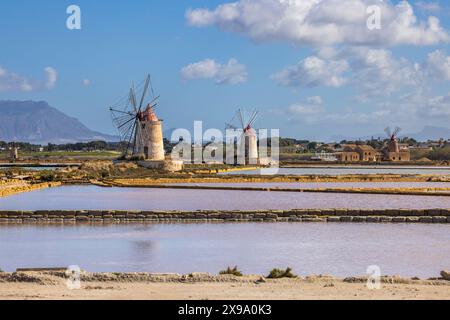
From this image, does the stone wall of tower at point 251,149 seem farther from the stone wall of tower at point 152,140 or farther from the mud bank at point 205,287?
the mud bank at point 205,287

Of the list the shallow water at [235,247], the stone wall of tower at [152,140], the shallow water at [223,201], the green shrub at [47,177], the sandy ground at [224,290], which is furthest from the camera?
the stone wall of tower at [152,140]

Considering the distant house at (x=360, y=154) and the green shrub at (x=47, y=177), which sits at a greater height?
the distant house at (x=360, y=154)

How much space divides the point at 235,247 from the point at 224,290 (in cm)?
425

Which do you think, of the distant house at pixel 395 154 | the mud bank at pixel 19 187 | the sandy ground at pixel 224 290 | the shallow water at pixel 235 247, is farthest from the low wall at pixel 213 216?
the distant house at pixel 395 154

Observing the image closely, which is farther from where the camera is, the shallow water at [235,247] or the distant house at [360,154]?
the distant house at [360,154]

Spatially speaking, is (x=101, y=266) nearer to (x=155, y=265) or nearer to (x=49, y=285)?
(x=155, y=265)

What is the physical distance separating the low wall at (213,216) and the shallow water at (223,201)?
2701mm

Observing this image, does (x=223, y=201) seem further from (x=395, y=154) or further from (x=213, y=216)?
(x=395, y=154)

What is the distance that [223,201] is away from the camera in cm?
2097

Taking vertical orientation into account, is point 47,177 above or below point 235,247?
above

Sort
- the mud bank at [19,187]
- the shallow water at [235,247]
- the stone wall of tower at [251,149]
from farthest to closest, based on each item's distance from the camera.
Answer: the stone wall of tower at [251,149] < the mud bank at [19,187] < the shallow water at [235,247]

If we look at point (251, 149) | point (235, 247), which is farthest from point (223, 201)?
point (251, 149)

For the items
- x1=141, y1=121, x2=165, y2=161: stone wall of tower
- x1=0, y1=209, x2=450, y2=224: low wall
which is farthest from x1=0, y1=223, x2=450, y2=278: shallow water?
x1=141, y1=121, x2=165, y2=161: stone wall of tower

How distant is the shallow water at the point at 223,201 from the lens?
18.7 meters
